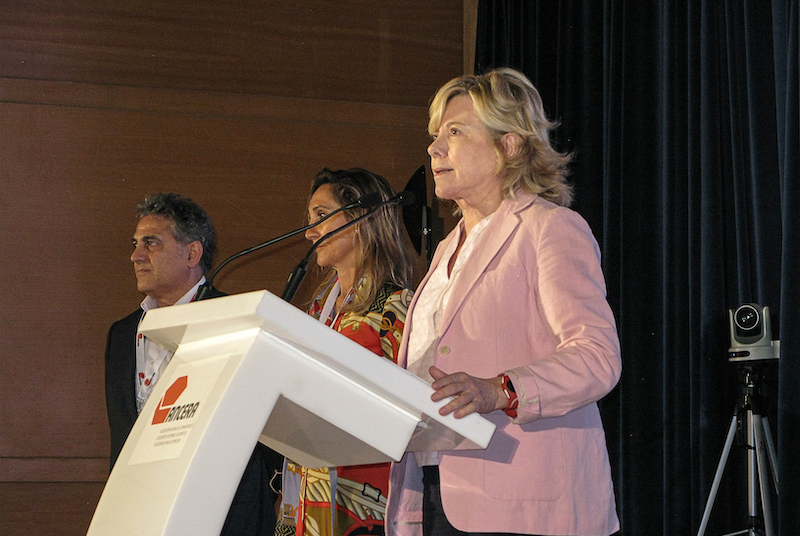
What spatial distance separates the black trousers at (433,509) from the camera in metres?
1.50

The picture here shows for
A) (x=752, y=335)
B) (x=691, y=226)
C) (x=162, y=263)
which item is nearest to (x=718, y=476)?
(x=752, y=335)

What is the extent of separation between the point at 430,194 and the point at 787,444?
2539 millimetres

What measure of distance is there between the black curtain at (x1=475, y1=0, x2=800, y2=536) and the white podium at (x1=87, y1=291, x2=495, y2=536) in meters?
1.30

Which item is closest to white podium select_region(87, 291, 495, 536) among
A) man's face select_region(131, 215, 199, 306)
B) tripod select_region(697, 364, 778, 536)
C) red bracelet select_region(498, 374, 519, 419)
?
red bracelet select_region(498, 374, 519, 419)

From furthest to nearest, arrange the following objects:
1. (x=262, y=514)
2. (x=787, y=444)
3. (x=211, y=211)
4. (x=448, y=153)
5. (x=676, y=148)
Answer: (x=211, y=211) < (x=676, y=148) < (x=262, y=514) < (x=787, y=444) < (x=448, y=153)

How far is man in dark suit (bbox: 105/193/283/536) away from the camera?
7.93 feet

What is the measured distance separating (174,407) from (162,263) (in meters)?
2.15

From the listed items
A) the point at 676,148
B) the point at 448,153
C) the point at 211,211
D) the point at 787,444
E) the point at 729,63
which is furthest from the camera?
the point at 211,211

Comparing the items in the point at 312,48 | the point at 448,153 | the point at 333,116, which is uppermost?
the point at 312,48

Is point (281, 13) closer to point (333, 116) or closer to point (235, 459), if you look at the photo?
point (333, 116)

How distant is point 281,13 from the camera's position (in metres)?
4.38

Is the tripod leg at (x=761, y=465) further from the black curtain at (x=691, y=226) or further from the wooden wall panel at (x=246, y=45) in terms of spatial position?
the wooden wall panel at (x=246, y=45)

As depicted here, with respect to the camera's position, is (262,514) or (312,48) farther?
(312,48)

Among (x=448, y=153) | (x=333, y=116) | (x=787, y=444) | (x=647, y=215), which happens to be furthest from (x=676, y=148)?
(x=333, y=116)
